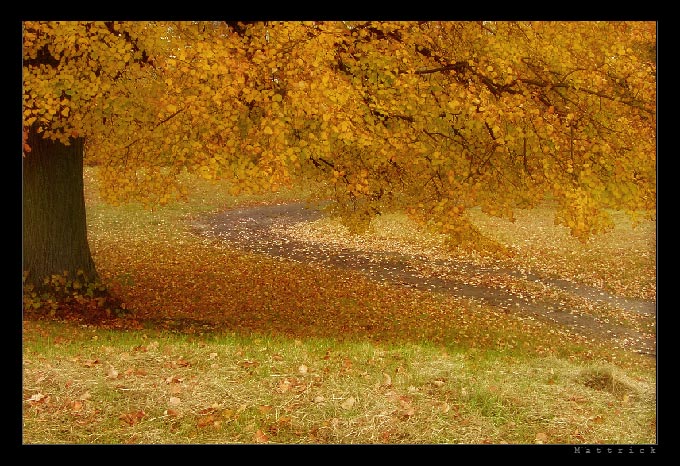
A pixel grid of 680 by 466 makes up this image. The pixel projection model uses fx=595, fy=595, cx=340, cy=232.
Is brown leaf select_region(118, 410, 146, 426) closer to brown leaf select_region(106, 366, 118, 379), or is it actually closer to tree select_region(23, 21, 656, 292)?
brown leaf select_region(106, 366, 118, 379)

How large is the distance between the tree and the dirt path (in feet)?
11.8

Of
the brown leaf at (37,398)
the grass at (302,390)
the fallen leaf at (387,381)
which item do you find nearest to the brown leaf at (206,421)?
the grass at (302,390)

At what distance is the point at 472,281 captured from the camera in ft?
55.3

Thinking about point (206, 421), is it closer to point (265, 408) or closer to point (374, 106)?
point (265, 408)

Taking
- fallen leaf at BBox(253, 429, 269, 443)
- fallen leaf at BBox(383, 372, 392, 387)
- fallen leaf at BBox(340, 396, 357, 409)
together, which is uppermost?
fallen leaf at BBox(383, 372, 392, 387)

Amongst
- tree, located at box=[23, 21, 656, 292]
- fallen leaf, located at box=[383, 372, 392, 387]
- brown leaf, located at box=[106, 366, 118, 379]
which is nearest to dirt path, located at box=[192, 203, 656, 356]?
tree, located at box=[23, 21, 656, 292]

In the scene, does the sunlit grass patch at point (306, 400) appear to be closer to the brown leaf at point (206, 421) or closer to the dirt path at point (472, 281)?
the brown leaf at point (206, 421)

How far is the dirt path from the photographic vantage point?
1348 centimetres

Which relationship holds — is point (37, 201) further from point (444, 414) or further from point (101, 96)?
point (444, 414)

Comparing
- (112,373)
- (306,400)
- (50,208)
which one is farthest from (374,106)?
(50,208)

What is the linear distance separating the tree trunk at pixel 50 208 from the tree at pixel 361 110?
0.03 m

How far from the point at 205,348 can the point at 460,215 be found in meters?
4.79

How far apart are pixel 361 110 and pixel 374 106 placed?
0.19 metres

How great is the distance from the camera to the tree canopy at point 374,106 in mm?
7605
